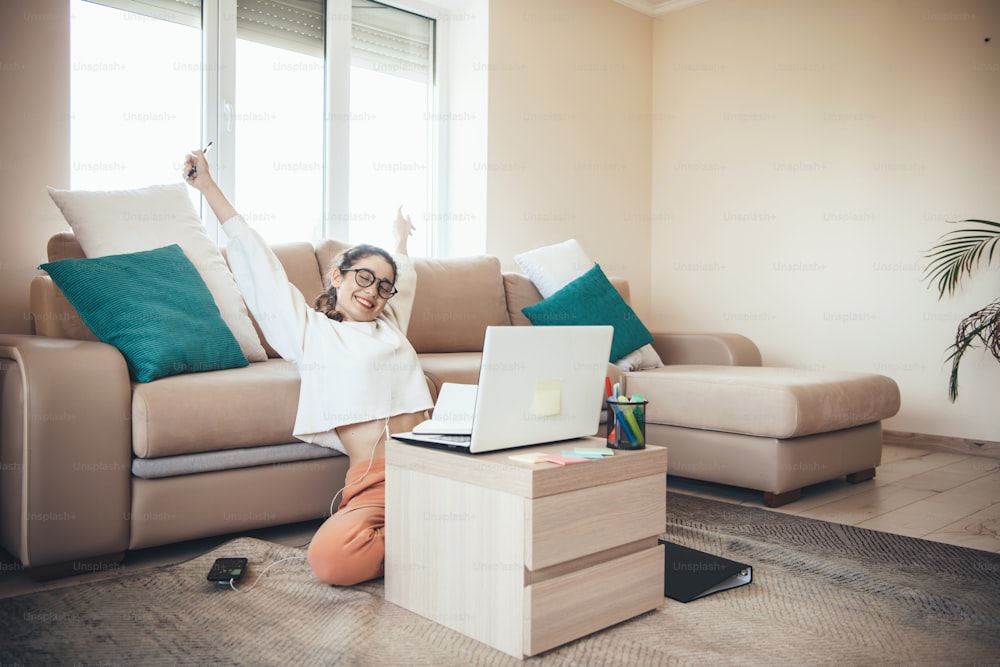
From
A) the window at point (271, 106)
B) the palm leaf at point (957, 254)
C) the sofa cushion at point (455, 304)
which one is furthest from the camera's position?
the palm leaf at point (957, 254)

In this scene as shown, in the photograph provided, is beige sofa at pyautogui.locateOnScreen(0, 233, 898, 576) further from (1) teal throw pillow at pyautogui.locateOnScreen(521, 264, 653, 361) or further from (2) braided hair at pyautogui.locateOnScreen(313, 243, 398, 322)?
(1) teal throw pillow at pyautogui.locateOnScreen(521, 264, 653, 361)

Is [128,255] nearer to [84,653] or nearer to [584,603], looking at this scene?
[84,653]

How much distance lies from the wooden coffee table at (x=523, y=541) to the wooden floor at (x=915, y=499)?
47.3 inches

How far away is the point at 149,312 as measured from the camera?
2.16 metres

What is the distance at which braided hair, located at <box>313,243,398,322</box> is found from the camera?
217cm

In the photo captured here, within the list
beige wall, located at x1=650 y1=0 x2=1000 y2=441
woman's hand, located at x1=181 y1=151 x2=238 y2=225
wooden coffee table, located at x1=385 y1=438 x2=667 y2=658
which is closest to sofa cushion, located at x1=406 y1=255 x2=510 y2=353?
woman's hand, located at x1=181 y1=151 x2=238 y2=225

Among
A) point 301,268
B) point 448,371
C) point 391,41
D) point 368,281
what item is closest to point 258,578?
point 368,281

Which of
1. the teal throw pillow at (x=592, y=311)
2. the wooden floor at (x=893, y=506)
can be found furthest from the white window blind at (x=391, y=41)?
the wooden floor at (x=893, y=506)

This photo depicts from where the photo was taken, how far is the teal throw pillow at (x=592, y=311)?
3.34m

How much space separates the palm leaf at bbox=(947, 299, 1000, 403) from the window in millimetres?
2673

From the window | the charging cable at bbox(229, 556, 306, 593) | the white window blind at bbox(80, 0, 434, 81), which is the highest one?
the white window blind at bbox(80, 0, 434, 81)

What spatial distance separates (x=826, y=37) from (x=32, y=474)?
167 inches

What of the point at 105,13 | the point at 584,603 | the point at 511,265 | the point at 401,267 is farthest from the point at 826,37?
the point at 584,603

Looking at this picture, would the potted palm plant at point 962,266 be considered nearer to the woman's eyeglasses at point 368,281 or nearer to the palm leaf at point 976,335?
the palm leaf at point 976,335
